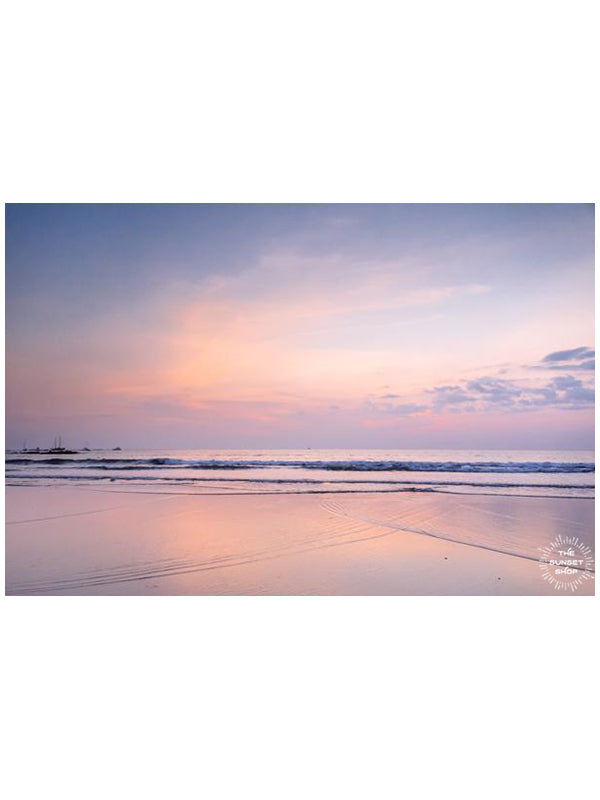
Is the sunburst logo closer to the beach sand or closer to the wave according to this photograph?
the beach sand

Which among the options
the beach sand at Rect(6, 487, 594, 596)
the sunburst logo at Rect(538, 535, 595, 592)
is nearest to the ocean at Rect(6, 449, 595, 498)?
the beach sand at Rect(6, 487, 594, 596)

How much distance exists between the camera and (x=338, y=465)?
11.8 metres

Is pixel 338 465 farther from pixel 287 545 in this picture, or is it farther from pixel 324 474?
pixel 287 545

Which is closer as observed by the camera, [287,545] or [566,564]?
[566,564]

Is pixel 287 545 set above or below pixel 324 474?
above

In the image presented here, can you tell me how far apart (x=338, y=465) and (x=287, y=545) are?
7.63 m

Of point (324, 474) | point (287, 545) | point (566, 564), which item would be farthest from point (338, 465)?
point (566, 564)

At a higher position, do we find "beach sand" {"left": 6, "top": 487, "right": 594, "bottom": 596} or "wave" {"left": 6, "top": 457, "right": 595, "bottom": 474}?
"beach sand" {"left": 6, "top": 487, "right": 594, "bottom": 596}

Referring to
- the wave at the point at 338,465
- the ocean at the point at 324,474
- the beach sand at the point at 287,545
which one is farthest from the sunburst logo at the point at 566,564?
the wave at the point at 338,465

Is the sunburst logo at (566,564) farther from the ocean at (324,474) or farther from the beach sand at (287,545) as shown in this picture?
the ocean at (324,474)

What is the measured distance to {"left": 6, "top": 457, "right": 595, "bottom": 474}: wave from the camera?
909cm

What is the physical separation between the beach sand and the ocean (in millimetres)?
1055
